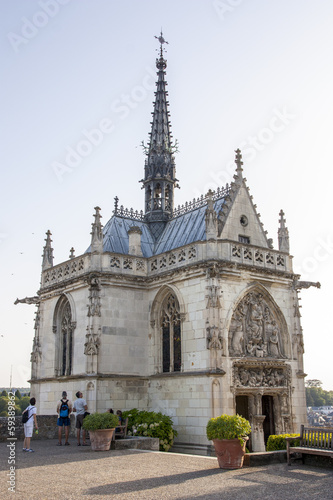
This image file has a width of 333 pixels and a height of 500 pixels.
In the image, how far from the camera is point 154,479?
12086mm

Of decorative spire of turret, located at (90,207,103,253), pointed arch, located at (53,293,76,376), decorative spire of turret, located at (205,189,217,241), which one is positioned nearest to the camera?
decorative spire of turret, located at (205,189,217,241)

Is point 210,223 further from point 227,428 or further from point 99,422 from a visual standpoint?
point 227,428

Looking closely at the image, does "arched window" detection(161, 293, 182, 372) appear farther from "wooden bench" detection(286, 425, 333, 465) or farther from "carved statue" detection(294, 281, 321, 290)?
"wooden bench" detection(286, 425, 333, 465)

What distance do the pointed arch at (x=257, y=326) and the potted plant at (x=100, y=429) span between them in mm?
7271

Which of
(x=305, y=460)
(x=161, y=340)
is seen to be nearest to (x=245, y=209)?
(x=161, y=340)

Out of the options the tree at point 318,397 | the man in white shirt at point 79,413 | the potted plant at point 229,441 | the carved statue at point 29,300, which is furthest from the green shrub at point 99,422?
the tree at point 318,397

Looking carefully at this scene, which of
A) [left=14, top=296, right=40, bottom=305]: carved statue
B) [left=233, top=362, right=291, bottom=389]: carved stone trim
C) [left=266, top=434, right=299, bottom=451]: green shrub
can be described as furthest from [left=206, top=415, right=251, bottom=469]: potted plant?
[left=14, top=296, right=40, bottom=305]: carved statue

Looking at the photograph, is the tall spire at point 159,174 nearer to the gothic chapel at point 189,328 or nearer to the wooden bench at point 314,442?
the gothic chapel at point 189,328

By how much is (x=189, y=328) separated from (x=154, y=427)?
4413mm

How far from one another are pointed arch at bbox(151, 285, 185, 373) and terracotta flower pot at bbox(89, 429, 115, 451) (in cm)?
696

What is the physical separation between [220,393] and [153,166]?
1581cm

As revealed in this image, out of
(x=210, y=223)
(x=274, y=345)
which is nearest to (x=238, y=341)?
(x=274, y=345)

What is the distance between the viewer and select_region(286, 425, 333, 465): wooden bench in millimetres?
13212

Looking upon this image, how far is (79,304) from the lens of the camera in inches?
1029
